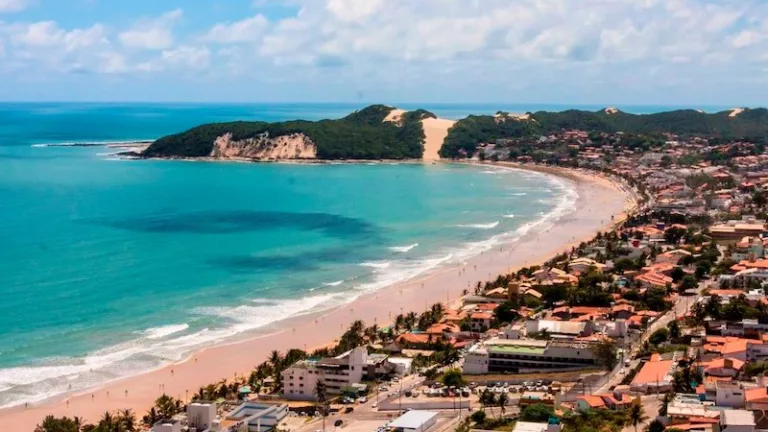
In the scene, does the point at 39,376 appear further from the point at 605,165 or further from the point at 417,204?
the point at 605,165

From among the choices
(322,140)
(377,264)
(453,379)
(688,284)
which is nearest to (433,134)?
(322,140)

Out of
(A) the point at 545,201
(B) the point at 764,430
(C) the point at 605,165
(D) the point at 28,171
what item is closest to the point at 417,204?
(A) the point at 545,201

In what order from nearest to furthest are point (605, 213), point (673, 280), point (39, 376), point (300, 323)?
point (39, 376), point (300, 323), point (673, 280), point (605, 213)

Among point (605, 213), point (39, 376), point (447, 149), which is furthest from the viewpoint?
point (447, 149)

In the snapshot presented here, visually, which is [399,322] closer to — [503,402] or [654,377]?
[503,402]

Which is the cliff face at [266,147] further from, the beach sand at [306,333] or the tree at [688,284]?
the tree at [688,284]

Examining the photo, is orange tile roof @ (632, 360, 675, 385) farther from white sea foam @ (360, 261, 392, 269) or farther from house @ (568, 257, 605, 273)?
white sea foam @ (360, 261, 392, 269)

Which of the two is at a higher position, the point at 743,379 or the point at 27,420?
the point at 743,379
